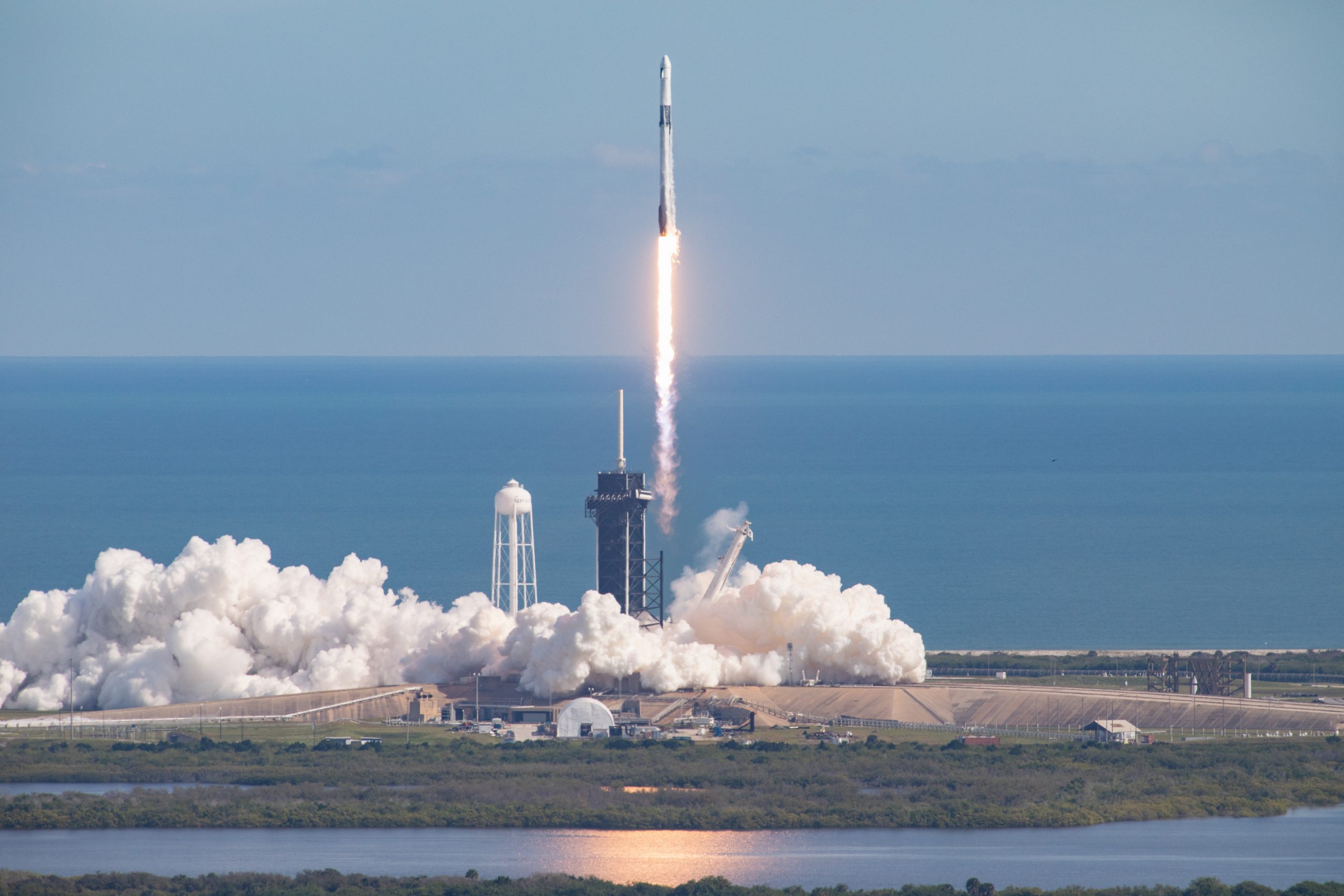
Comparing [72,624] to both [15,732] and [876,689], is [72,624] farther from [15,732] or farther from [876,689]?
[876,689]

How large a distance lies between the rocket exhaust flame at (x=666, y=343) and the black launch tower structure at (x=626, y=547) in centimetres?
406

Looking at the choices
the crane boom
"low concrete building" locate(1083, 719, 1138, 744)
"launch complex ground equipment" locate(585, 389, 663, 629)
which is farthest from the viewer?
the crane boom

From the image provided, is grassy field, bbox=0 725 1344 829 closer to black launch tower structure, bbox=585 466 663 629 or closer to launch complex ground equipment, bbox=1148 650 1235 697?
launch complex ground equipment, bbox=1148 650 1235 697

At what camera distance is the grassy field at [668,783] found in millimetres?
80625

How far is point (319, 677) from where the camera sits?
10144 centimetres

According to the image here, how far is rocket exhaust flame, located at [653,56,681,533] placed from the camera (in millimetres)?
93812

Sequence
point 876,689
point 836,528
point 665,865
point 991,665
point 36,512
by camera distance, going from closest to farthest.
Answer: point 665,865 < point 876,689 < point 991,665 < point 836,528 < point 36,512

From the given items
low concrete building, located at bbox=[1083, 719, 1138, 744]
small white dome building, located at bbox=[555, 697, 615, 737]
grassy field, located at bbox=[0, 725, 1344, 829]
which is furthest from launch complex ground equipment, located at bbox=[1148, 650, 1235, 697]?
small white dome building, located at bbox=[555, 697, 615, 737]

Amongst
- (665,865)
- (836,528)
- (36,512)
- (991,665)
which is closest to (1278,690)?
(991,665)

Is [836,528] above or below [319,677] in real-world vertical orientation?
above

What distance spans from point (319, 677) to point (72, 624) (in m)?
11.8

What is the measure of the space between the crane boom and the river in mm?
24223

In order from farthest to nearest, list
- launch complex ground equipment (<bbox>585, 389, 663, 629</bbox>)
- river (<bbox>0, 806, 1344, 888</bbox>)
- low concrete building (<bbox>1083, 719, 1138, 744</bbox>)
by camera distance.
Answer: launch complex ground equipment (<bbox>585, 389, 663, 629</bbox>), low concrete building (<bbox>1083, 719, 1138, 744</bbox>), river (<bbox>0, 806, 1344, 888</bbox>)

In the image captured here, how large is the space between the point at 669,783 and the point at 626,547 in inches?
714
